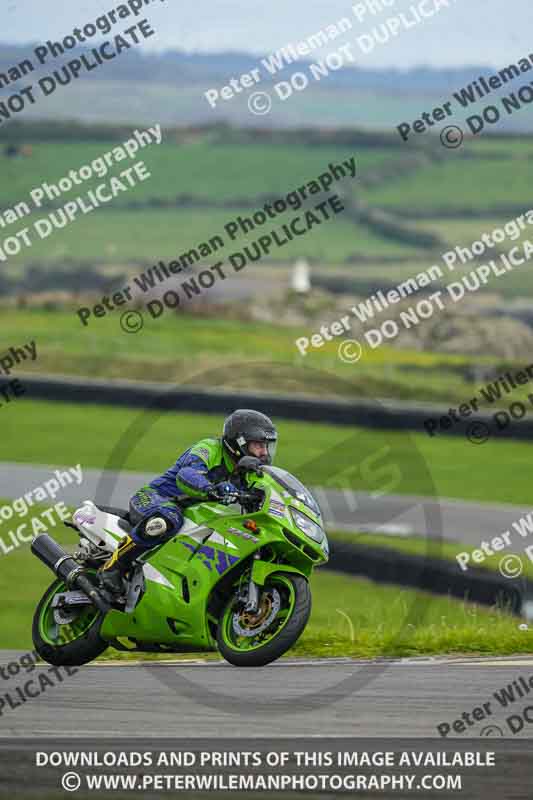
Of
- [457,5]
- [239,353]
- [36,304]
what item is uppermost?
[457,5]

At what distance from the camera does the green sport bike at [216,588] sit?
341 inches

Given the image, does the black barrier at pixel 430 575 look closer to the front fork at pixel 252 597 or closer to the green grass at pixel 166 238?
the front fork at pixel 252 597

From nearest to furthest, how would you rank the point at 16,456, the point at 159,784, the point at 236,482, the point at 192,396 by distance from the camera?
the point at 159,784 → the point at 236,482 → the point at 16,456 → the point at 192,396

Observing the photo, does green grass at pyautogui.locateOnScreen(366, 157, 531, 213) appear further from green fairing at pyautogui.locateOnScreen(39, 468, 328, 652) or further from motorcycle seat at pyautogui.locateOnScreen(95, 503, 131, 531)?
green fairing at pyautogui.locateOnScreen(39, 468, 328, 652)

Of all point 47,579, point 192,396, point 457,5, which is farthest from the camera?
point 457,5

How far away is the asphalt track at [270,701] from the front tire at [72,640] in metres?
0.11

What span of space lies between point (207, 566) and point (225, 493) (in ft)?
1.49

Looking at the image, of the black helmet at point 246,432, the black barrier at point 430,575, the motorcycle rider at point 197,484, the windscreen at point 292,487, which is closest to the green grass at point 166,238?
the black barrier at point 430,575

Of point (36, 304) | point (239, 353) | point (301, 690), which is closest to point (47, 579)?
point (301, 690)

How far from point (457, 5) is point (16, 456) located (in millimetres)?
41426

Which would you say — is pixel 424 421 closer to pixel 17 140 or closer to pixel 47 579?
pixel 47 579

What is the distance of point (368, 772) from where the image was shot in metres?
6.55

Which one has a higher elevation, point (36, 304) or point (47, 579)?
point (36, 304)

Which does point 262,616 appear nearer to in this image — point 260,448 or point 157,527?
point 157,527
